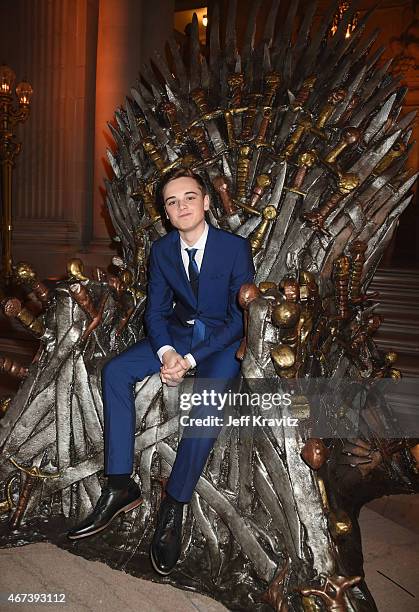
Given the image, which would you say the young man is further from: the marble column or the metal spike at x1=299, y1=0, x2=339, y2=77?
the marble column

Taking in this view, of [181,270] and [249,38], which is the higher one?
[249,38]

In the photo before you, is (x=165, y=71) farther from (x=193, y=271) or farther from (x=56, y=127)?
(x=56, y=127)

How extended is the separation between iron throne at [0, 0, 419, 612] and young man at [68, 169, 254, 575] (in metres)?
0.11

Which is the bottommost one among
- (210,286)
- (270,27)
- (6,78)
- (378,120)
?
(210,286)

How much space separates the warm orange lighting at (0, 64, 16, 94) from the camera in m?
6.43

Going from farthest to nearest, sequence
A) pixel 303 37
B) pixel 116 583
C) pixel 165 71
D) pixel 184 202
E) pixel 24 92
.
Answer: pixel 24 92 → pixel 165 71 → pixel 303 37 → pixel 184 202 → pixel 116 583

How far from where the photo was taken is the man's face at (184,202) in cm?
262

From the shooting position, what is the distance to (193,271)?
2.73 m

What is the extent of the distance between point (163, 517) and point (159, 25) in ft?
20.0

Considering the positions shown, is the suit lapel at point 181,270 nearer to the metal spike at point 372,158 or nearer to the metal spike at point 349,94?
the metal spike at point 372,158

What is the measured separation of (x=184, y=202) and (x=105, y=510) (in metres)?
1.37

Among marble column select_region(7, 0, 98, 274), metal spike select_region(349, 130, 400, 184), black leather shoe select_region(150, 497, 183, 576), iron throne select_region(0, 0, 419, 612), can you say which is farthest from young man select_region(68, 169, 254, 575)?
marble column select_region(7, 0, 98, 274)

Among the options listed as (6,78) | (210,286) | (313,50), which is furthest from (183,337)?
(6,78)

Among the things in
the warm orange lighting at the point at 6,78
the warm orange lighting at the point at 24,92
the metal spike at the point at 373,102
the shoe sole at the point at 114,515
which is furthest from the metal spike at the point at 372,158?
the warm orange lighting at the point at 6,78
